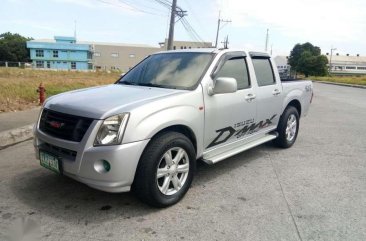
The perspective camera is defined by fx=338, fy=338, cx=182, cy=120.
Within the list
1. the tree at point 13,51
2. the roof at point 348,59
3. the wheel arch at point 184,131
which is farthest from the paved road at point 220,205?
the roof at point 348,59

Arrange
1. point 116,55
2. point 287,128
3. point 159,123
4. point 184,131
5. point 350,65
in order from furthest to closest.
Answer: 1. point 350,65
2. point 116,55
3. point 287,128
4. point 184,131
5. point 159,123

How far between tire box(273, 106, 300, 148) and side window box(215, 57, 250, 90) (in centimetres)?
139

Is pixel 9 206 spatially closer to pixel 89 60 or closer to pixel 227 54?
pixel 227 54

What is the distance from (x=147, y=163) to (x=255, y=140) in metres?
2.41

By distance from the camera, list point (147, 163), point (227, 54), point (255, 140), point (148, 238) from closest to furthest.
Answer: point (148, 238) → point (147, 163) → point (227, 54) → point (255, 140)

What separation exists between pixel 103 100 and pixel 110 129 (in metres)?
0.50

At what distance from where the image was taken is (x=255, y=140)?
5266 mm

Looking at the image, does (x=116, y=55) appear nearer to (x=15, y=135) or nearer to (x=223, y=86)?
(x=15, y=135)

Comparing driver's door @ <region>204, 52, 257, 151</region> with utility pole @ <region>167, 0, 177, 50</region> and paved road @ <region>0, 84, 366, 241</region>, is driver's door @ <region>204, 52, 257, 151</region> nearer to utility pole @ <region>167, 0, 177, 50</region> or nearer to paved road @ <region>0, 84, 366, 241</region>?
paved road @ <region>0, 84, 366, 241</region>

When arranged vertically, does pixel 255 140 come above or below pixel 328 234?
above

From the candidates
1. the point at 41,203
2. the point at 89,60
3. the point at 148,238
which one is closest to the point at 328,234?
the point at 148,238

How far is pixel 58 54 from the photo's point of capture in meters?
78.2

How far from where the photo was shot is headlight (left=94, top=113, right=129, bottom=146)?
3248 mm

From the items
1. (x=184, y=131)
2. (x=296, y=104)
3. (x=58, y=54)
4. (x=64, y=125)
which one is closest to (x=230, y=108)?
(x=184, y=131)
